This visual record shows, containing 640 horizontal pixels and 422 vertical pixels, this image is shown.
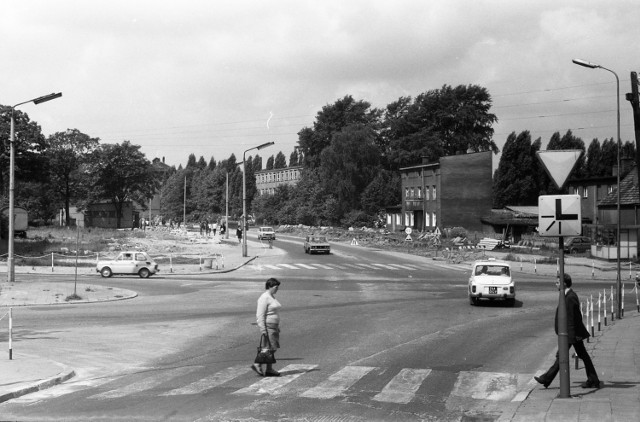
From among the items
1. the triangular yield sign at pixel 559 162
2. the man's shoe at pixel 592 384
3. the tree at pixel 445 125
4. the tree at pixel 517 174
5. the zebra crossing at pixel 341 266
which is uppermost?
the tree at pixel 445 125

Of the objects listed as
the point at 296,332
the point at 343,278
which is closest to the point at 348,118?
the point at 343,278

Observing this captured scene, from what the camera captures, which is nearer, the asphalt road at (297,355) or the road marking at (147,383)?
the asphalt road at (297,355)

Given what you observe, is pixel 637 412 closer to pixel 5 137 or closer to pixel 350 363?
pixel 350 363

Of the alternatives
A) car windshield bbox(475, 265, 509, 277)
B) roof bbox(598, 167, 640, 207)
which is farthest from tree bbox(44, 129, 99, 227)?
car windshield bbox(475, 265, 509, 277)

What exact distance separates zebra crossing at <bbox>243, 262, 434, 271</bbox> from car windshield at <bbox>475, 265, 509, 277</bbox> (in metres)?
21.2

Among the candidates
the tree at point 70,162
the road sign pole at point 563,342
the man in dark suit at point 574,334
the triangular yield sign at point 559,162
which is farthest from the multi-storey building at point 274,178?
the road sign pole at point 563,342

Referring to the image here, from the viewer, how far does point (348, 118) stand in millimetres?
125812

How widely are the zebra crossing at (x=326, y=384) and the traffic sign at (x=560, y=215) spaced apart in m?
2.72

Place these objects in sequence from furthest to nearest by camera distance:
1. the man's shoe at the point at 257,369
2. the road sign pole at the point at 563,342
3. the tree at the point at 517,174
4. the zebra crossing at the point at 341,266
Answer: the tree at the point at 517,174, the zebra crossing at the point at 341,266, the man's shoe at the point at 257,369, the road sign pole at the point at 563,342

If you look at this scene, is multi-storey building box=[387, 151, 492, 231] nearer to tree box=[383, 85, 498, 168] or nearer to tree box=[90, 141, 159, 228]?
tree box=[383, 85, 498, 168]

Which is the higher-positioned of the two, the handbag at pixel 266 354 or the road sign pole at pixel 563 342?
the road sign pole at pixel 563 342

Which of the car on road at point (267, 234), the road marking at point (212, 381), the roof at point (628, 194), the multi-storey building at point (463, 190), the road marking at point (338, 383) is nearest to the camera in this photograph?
the road marking at point (338, 383)

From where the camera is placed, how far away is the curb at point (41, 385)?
1134 cm

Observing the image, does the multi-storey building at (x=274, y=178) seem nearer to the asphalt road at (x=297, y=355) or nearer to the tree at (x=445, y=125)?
the tree at (x=445, y=125)
